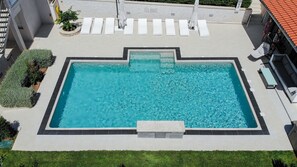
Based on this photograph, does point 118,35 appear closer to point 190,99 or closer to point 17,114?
point 190,99

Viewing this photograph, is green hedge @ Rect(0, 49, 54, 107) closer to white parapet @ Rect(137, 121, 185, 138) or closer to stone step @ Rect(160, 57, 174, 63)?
white parapet @ Rect(137, 121, 185, 138)

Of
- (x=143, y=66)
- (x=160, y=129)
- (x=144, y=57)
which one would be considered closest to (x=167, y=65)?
(x=143, y=66)

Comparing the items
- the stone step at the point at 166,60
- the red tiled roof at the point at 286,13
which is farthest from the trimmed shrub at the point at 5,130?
the red tiled roof at the point at 286,13

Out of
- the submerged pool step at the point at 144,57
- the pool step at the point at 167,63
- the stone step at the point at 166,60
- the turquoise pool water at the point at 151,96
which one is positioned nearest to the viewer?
the turquoise pool water at the point at 151,96

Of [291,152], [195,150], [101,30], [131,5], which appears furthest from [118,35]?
[291,152]

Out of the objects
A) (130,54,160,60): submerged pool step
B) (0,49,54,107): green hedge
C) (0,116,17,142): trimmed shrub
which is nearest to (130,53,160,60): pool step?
(130,54,160,60): submerged pool step

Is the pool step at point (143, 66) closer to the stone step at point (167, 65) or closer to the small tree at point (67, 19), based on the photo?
the stone step at point (167, 65)
